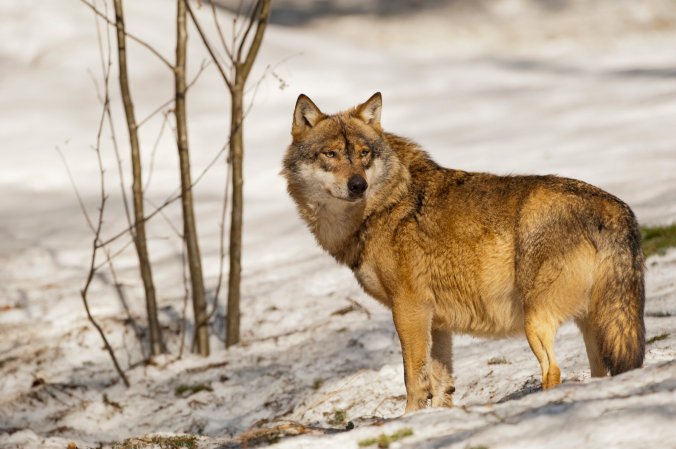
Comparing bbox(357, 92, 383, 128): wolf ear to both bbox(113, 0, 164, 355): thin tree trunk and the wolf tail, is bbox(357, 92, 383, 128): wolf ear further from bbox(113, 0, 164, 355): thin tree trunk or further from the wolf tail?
bbox(113, 0, 164, 355): thin tree trunk

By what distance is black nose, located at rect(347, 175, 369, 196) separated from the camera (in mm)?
5896

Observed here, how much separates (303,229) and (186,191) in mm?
3546

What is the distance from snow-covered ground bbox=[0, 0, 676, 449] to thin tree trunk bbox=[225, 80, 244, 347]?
0.85 ft

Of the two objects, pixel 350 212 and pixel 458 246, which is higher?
pixel 350 212

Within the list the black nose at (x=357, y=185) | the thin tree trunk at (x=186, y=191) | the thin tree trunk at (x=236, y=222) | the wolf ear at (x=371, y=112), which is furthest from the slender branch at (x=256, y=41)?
the black nose at (x=357, y=185)

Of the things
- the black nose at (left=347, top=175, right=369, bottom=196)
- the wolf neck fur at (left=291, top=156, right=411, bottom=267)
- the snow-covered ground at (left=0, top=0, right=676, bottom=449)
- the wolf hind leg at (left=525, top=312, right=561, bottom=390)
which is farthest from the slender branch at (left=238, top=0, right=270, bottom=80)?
the wolf hind leg at (left=525, top=312, right=561, bottom=390)

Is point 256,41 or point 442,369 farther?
point 256,41

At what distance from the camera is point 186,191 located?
329 inches

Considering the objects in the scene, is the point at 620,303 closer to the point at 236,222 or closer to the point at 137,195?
the point at 236,222

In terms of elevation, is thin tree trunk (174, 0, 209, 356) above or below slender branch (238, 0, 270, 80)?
below

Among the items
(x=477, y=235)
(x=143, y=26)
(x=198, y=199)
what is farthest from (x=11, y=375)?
(x=143, y=26)

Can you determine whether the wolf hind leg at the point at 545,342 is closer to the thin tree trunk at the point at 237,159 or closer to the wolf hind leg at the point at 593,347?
the wolf hind leg at the point at 593,347

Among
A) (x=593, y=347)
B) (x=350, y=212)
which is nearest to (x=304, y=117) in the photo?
(x=350, y=212)

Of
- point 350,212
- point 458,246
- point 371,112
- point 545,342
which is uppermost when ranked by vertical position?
point 371,112
